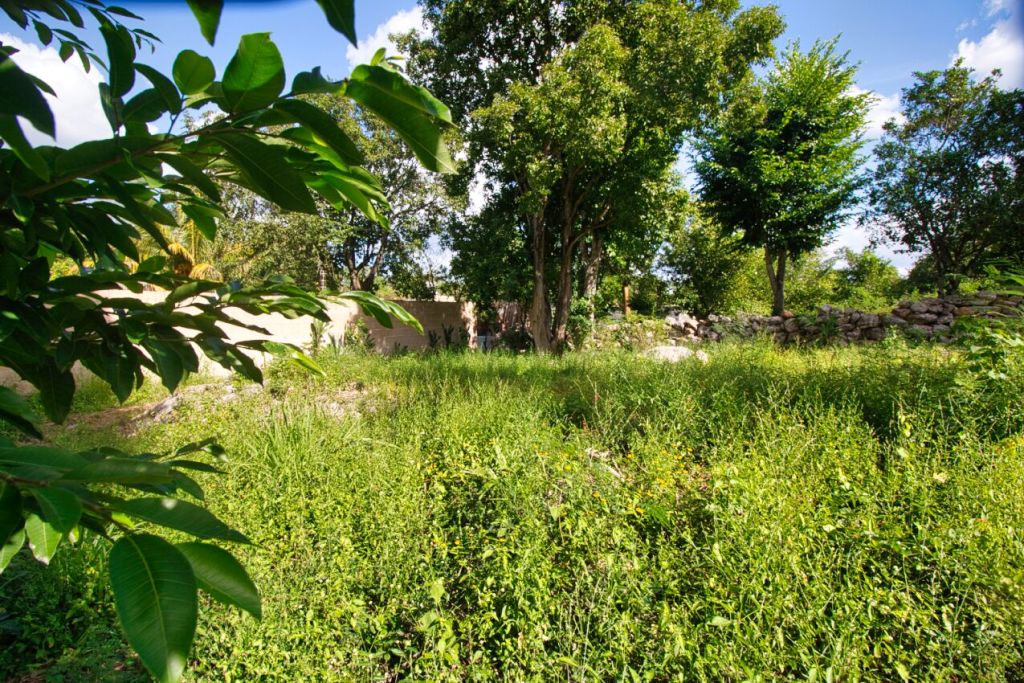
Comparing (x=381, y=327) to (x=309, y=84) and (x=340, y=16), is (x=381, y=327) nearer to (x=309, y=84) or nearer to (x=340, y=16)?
(x=309, y=84)

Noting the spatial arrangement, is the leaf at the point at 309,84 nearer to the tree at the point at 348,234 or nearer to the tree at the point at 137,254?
the tree at the point at 137,254

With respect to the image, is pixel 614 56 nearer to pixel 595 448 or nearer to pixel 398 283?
pixel 595 448

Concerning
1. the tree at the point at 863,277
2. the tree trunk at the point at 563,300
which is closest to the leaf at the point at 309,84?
the tree trunk at the point at 563,300

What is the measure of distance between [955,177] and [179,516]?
60.5 ft

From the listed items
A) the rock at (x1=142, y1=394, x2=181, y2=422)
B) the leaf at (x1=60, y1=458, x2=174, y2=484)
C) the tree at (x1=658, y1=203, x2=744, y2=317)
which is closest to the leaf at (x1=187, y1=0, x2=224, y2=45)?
the leaf at (x1=60, y1=458, x2=174, y2=484)

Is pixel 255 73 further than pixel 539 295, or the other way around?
pixel 539 295

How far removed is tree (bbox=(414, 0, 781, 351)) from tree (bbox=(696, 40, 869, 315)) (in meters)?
3.63

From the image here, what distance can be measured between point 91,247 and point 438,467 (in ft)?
8.18

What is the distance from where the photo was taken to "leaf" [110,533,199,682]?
365 mm

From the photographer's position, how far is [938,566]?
1960 millimetres

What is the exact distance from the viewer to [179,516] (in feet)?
1.37

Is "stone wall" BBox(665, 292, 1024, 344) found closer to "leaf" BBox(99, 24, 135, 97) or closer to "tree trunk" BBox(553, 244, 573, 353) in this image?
"tree trunk" BBox(553, 244, 573, 353)

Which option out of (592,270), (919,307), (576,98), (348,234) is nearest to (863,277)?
(919,307)

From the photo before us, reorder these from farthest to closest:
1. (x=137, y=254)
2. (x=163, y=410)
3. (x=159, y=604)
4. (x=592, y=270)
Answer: (x=592, y=270)
(x=163, y=410)
(x=137, y=254)
(x=159, y=604)
